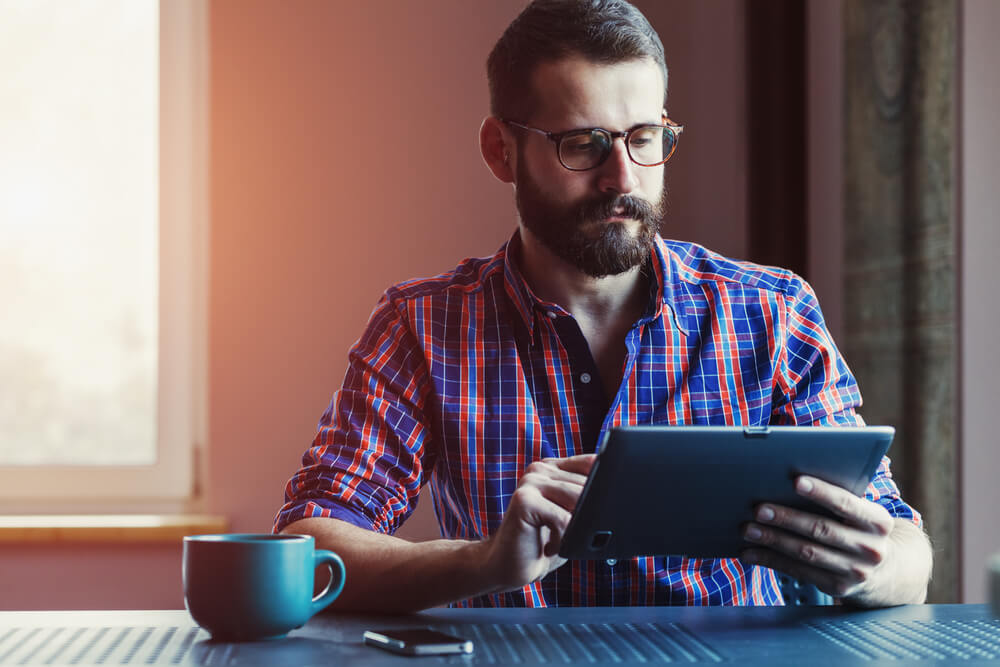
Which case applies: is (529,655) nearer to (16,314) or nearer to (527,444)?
(527,444)

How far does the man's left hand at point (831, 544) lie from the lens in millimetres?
917

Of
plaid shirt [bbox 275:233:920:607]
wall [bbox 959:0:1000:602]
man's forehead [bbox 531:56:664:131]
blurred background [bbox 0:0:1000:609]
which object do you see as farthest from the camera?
blurred background [bbox 0:0:1000:609]

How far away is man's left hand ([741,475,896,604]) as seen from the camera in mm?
917

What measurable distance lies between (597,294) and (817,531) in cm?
54

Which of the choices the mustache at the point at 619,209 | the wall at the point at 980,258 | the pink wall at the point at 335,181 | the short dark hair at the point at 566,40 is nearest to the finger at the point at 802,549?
the mustache at the point at 619,209

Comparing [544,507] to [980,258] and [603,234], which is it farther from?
[980,258]

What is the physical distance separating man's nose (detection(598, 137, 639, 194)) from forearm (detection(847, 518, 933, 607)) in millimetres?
508

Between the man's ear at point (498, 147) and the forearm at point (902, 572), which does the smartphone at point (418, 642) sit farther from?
the man's ear at point (498, 147)

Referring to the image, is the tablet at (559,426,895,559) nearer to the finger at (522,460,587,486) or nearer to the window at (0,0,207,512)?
the finger at (522,460,587,486)

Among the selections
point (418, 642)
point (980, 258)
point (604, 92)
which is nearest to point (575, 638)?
point (418, 642)

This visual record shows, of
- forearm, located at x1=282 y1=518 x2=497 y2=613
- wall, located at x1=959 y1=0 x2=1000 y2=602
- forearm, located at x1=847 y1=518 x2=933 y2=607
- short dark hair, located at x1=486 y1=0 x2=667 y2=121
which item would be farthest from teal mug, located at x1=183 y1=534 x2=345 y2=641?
wall, located at x1=959 y1=0 x2=1000 y2=602

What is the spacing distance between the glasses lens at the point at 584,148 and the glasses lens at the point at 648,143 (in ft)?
0.10

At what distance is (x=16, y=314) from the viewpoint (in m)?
2.71

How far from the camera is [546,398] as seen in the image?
4.28 feet
